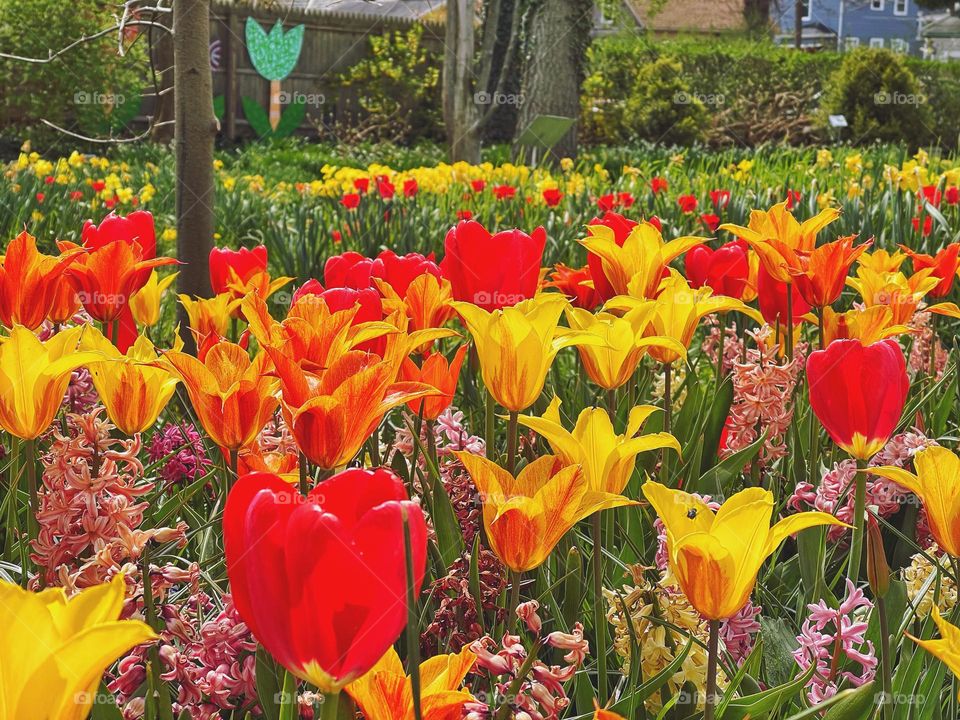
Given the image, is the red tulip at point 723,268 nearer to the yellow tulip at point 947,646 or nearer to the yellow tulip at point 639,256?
the yellow tulip at point 639,256

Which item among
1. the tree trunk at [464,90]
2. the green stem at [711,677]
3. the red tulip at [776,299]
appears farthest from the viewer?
the tree trunk at [464,90]

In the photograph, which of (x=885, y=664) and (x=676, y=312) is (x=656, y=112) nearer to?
(x=676, y=312)

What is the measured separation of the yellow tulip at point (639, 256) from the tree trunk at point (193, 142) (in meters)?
1.10

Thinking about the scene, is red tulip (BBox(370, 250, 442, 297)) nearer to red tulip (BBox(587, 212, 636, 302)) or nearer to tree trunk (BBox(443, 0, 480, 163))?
red tulip (BBox(587, 212, 636, 302))

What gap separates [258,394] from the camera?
1.18 meters

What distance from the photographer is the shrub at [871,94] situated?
→ 52.2ft

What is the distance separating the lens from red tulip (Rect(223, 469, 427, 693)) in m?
0.67

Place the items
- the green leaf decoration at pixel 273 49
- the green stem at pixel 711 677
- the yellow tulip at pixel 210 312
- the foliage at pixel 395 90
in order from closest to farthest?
1. the green stem at pixel 711 677
2. the yellow tulip at pixel 210 312
3. the green leaf decoration at pixel 273 49
4. the foliage at pixel 395 90

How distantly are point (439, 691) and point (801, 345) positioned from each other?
138 cm

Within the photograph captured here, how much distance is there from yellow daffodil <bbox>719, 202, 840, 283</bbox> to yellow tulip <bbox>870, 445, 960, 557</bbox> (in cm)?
80

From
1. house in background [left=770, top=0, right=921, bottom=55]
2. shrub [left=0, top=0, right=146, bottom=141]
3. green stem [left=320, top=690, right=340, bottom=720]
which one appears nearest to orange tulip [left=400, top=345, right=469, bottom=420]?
green stem [left=320, top=690, right=340, bottom=720]

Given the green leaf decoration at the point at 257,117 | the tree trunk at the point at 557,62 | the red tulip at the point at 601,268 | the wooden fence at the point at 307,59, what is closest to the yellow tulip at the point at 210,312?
the red tulip at the point at 601,268

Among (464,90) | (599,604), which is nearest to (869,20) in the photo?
(464,90)

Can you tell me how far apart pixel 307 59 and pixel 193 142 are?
56.2 ft
